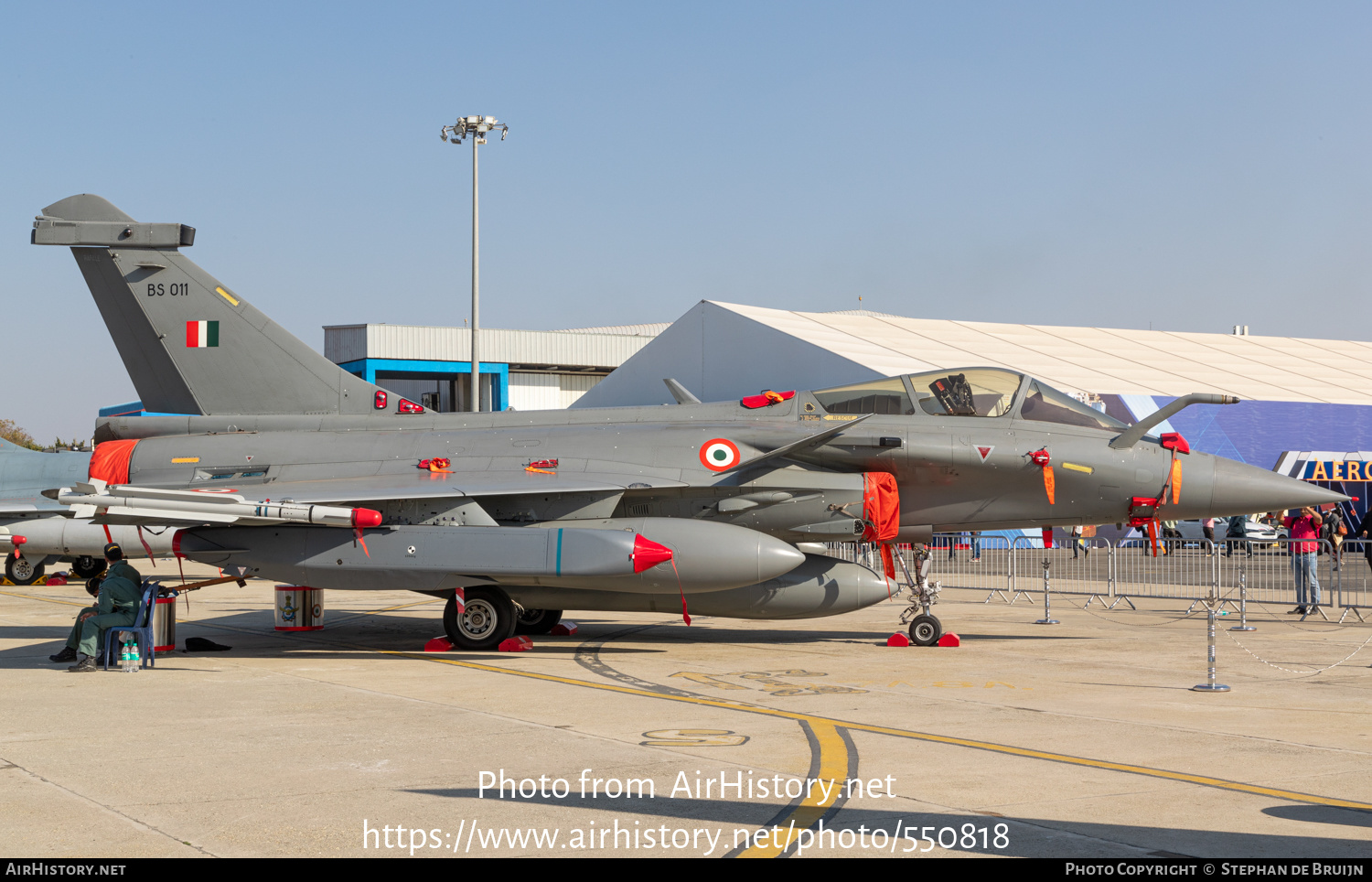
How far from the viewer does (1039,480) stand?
1324cm

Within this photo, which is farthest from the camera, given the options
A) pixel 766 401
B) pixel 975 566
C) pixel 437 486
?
pixel 975 566

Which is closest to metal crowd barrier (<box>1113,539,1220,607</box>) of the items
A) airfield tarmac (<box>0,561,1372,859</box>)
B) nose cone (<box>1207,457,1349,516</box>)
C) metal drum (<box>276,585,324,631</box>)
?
airfield tarmac (<box>0,561,1372,859</box>)

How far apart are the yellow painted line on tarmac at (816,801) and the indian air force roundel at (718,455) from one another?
18.0 ft

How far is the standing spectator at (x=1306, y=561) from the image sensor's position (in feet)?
58.3

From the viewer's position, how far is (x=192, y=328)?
15164 millimetres

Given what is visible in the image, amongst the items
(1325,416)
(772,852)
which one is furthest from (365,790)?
(1325,416)

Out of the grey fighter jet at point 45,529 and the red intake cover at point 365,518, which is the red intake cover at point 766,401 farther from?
the grey fighter jet at point 45,529

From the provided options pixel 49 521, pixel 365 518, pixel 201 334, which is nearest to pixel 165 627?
pixel 365 518

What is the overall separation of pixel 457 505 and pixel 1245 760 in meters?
8.44

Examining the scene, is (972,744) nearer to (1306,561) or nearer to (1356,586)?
(1306,561)

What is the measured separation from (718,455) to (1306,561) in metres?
10.1

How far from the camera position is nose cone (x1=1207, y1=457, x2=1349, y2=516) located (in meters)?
13.0

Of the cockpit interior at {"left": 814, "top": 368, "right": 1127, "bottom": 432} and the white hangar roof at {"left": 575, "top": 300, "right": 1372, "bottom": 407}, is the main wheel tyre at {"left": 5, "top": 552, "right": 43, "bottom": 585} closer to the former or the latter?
the cockpit interior at {"left": 814, "top": 368, "right": 1127, "bottom": 432}

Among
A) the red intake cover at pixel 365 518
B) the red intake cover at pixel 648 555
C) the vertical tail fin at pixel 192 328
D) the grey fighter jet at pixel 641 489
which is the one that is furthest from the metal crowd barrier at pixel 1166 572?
the vertical tail fin at pixel 192 328
